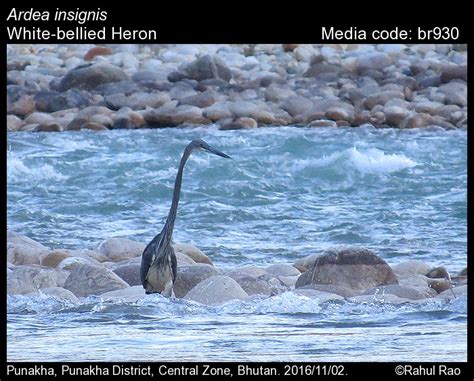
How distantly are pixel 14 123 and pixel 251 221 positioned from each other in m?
5.19

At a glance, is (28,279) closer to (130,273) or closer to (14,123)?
(130,273)

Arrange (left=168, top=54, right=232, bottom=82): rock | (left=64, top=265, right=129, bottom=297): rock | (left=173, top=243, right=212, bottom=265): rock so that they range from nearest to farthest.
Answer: (left=64, top=265, right=129, bottom=297): rock, (left=173, top=243, right=212, bottom=265): rock, (left=168, top=54, right=232, bottom=82): rock

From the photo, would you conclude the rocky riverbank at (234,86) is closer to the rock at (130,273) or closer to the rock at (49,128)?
the rock at (49,128)

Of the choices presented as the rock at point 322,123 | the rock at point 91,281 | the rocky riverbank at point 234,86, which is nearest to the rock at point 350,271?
the rock at point 91,281

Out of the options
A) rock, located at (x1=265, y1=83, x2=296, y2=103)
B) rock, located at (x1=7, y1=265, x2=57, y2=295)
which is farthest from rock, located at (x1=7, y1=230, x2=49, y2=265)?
rock, located at (x1=265, y1=83, x2=296, y2=103)

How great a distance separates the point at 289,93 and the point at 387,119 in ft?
4.92

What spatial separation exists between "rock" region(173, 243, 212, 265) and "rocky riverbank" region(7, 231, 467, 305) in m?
0.12

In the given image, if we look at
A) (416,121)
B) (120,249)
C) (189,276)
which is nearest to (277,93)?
(416,121)

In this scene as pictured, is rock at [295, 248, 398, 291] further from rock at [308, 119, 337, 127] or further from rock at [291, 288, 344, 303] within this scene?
rock at [308, 119, 337, 127]

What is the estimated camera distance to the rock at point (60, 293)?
684 centimetres

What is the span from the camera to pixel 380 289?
7.00m

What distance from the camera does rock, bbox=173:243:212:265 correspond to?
314 inches
